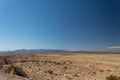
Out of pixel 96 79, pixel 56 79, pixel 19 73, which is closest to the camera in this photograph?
pixel 19 73

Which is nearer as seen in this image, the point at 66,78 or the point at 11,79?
the point at 11,79

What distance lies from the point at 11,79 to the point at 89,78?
12.0 metres

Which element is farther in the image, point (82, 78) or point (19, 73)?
point (82, 78)

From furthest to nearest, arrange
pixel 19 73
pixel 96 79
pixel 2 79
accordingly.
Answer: pixel 96 79 → pixel 19 73 → pixel 2 79

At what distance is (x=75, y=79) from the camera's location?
Answer: 2534 centimetres

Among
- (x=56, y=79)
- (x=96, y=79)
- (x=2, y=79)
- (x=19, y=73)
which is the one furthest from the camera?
(x=96, y=79)

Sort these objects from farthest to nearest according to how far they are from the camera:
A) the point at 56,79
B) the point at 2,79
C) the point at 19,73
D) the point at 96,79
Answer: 1. the point at 96,79
2. the point at 56,79
3. the point at 19,73
4. the point at 2,79

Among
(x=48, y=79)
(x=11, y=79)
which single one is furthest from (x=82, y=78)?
(x=11, y=79)

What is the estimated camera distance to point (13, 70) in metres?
22.7

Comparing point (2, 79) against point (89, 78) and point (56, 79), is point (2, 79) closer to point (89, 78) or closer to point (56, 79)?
point (56, 79)

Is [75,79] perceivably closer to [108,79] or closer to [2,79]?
[108,79]

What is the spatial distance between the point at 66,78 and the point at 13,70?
6.20m

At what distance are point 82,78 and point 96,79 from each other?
5.33ft

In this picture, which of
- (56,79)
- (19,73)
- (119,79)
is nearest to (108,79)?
(119,79)
